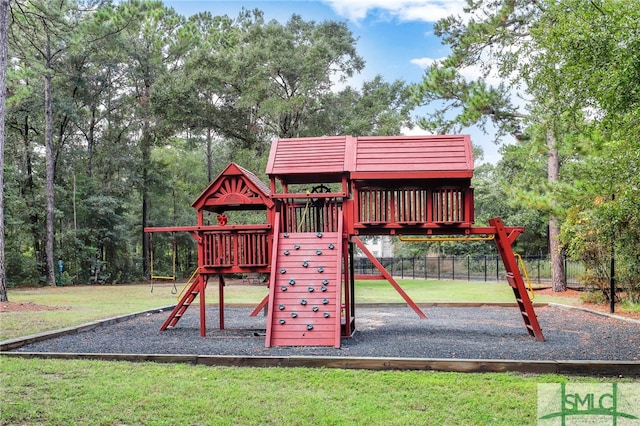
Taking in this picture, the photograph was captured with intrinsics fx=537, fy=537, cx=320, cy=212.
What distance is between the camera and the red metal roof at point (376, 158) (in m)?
9.13

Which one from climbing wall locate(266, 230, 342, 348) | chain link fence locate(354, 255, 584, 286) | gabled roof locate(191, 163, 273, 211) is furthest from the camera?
chain link fence locate(354, 255, 584, 286)

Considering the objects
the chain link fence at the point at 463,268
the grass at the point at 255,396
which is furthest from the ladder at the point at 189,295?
the chain link fence at the point at 463,268

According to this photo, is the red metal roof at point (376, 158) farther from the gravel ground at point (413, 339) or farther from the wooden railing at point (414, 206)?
the gravel ground at point (413, 339)

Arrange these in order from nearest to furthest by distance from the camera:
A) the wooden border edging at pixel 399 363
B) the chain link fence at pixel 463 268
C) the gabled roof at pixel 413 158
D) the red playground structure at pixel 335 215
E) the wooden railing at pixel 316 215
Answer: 1. the wooden border edging at pixel 399 363
2. the red playground structure at pixel 335 215
3. the gabled roof at pixel 413 158
4. the wooden railing at pixel 316 215
5. the chain link fence at pixel 463 268

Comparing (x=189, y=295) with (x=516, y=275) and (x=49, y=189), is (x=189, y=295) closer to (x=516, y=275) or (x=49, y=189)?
(x=516, y=275)

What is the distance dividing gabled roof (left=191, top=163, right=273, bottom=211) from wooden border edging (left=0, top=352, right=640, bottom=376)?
3.39 metres

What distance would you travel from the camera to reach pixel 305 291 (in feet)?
29.3

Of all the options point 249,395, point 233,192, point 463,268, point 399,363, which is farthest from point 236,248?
point 463,268

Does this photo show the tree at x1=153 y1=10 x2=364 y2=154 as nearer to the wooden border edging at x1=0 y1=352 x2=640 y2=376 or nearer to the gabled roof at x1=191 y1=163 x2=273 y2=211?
the gabled roof at x1=191 y1=163 x2=273 y2=211

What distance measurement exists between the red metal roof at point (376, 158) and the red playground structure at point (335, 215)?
0.02m

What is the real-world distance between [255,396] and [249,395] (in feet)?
0.25

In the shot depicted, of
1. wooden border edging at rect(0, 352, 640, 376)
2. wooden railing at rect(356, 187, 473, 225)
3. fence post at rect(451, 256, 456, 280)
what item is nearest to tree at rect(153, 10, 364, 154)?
fence post at rect(451, 256, 456, 280)
